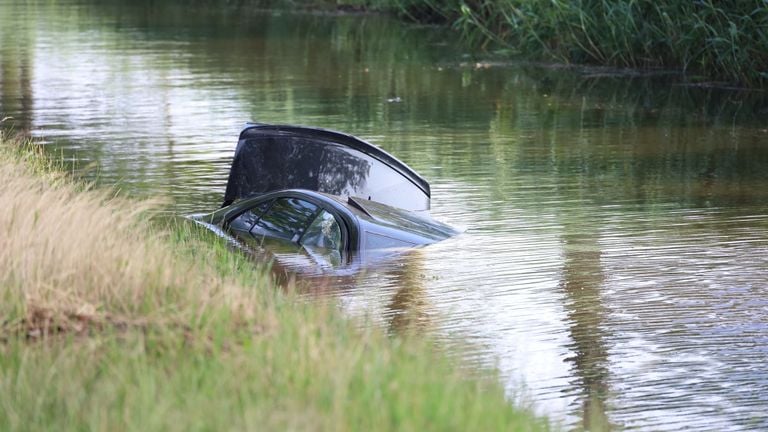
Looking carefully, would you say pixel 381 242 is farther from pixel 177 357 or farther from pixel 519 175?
→ pixel 177 357

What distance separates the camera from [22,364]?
713 centimetres

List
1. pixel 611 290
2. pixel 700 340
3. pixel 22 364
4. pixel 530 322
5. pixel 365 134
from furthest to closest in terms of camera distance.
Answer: pixel 365 134
pixel 611 290
pixel 530 322
pixel 700 340
pixel 22 364

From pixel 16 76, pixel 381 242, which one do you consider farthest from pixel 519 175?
pixel 16 76

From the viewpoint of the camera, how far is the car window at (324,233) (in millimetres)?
13656

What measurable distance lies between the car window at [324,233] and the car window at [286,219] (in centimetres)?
9

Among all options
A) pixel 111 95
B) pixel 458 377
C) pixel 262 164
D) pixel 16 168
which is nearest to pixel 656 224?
pixel 262 164

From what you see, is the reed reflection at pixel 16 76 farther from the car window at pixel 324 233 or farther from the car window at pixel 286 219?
the car window at pixel 324 233

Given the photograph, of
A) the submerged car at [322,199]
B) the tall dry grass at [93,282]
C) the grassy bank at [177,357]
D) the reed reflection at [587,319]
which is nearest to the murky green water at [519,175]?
the reed reflection at [587,319]

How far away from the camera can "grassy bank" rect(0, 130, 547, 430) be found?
6477mm

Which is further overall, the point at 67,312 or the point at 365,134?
the point at 365,134

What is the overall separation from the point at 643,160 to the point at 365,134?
4787 mm

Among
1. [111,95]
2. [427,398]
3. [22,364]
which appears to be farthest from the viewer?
[111,95]

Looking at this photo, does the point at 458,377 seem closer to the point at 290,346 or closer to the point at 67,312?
the point at 290,346

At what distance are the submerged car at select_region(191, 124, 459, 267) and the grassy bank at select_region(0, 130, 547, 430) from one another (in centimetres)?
402
